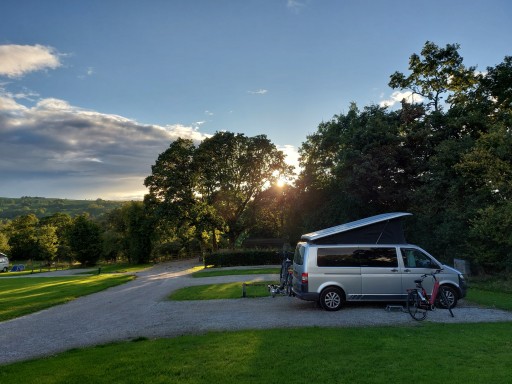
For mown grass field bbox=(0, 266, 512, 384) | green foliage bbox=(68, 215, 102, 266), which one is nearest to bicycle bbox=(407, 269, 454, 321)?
mown grass field bbox=(0, 266, 512, 384)

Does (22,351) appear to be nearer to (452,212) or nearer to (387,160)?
(452,212)

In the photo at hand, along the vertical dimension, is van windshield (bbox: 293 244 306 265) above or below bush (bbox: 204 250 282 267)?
above

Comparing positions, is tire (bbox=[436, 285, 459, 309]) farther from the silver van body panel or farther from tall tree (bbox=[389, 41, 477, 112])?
tall tree (bbox=[389, 41, 477, 112])

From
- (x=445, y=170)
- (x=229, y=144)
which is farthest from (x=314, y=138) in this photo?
(x=445, y=170)

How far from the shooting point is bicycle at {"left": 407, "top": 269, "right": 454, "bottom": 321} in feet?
33.9

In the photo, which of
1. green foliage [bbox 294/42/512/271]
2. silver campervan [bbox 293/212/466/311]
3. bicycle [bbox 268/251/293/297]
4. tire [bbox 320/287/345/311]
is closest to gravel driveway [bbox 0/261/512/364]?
tire [bbox 320/287/345/311]

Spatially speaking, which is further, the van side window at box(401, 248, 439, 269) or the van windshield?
the van windshield

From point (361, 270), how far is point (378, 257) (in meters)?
0.70

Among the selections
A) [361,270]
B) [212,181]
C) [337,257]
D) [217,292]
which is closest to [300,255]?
[337,257]

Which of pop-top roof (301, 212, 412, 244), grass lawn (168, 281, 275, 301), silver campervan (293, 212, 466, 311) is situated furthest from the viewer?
grass lawn (168, 281, 275, 301)

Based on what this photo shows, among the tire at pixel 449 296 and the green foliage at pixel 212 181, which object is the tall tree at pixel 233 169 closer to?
the green foliage at pixel 212 181

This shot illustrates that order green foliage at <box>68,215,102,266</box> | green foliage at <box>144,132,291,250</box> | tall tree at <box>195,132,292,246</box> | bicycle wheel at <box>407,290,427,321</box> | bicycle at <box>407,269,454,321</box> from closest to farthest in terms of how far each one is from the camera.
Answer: bicycle wheel at <box>407,290,427,321</box> → bicycle at <box>407,269,454,321</box> → green foliage at <box>144,132,291,250</box> → tall tree at <box>195,132,292,246</box> → green foliage at <box>68,215,102,266</box>

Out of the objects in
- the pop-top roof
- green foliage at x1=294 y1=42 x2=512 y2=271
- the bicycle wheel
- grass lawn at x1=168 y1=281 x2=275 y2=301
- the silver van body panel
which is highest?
green foliage at x1=294 y1=42 x2=512 y2=271

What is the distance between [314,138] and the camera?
132 ft
